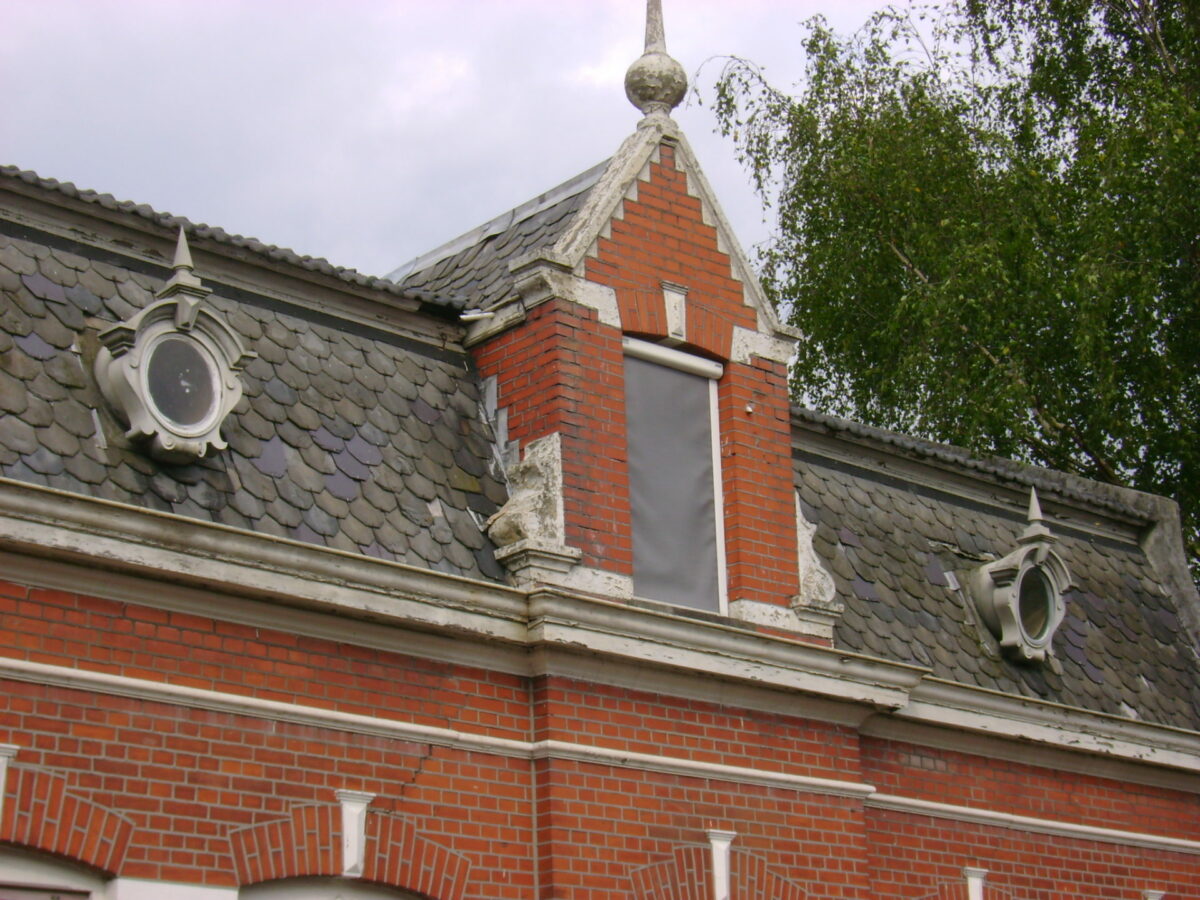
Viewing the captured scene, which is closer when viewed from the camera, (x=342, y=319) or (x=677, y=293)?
(x=342, y=319)

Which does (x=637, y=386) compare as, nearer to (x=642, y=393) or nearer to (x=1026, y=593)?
(x=642, y=393)

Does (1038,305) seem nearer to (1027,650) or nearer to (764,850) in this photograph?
(1027,650)

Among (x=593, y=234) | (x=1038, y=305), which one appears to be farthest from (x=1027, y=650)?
(x=1038, y=305)

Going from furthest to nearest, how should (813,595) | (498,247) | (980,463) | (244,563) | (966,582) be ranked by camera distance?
(980,463), (966,582), (498,247), (813,595), (244,563)

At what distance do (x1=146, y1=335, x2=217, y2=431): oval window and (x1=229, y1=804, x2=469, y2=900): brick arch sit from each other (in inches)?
87.6

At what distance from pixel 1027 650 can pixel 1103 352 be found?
8078 mm

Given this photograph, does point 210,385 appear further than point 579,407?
No

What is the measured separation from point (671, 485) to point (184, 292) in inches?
147

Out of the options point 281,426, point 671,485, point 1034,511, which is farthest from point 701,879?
point 1034,511

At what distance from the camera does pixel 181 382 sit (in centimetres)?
1002

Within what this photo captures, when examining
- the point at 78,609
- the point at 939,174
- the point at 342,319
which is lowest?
the point at 78,609

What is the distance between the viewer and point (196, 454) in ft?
32.5

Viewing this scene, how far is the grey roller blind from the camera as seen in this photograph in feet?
39.3

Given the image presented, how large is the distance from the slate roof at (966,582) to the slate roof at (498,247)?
257cm
